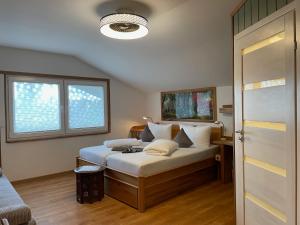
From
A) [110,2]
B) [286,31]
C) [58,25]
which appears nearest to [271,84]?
[286,31]

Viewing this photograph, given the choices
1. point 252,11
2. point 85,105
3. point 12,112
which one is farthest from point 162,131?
point 252,11

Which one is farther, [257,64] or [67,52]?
[67,52]

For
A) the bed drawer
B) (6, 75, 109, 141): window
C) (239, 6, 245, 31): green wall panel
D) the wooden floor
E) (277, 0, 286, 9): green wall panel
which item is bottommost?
the wooden floor

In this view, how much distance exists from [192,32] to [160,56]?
961mm

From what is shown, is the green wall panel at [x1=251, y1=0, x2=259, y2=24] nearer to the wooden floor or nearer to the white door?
the white door

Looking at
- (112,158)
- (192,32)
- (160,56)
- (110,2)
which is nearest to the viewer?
(110,2)

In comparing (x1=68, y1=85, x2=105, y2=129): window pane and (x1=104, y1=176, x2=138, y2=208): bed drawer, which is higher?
(x1=68, y1=85, x2=105, y2=129): window pane

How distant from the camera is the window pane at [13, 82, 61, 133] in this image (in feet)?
13.6

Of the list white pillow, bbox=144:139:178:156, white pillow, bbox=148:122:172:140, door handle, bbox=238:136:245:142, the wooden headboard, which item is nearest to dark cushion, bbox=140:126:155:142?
white pillow, bbox=148:122:172:140

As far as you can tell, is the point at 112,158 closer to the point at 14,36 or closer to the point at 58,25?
the point at 58,25

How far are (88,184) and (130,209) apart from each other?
0.69 metres

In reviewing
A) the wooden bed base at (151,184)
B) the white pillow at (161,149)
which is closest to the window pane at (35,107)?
the wooden bed base at (151,184)

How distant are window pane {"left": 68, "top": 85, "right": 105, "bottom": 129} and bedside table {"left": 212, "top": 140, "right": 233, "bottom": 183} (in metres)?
2.65

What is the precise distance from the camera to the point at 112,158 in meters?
3.36
